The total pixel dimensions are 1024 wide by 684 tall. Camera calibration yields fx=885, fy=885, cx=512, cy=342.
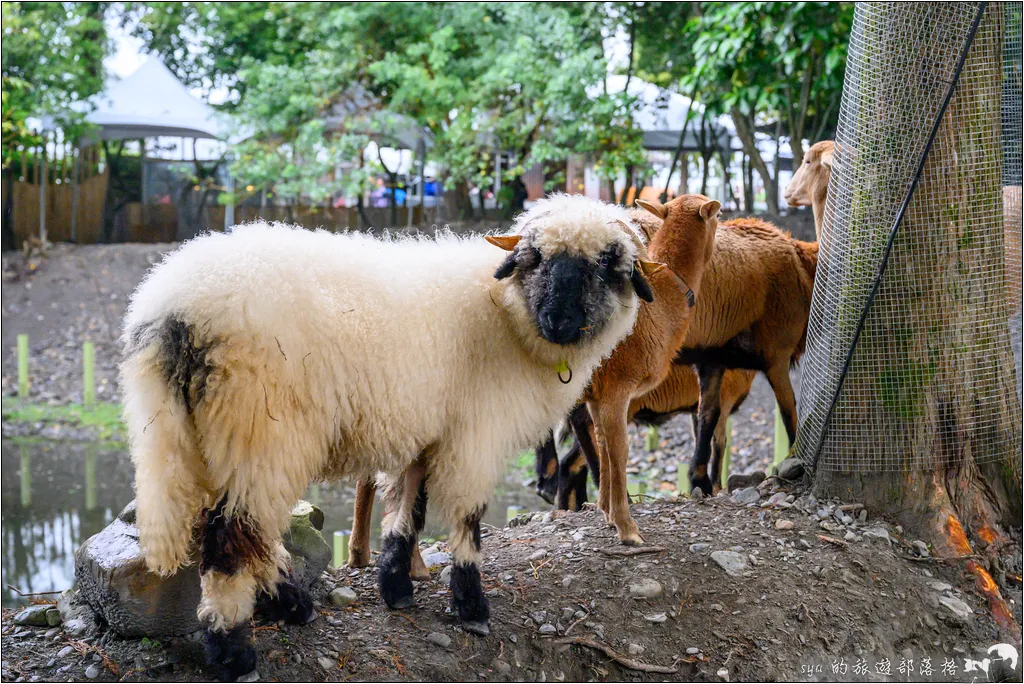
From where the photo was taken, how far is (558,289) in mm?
3758

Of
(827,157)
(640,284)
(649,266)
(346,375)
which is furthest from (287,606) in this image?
(827,157)

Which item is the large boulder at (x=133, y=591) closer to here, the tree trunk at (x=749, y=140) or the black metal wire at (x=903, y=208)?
the black metal wire at (x=903, y=208)

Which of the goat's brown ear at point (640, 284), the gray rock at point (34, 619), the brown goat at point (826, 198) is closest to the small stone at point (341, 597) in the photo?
the gray rock at point (34, 619)

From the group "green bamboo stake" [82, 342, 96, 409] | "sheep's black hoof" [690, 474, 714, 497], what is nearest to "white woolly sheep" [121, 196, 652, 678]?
"sheep's black hoof" [690, 474, 714, 497]

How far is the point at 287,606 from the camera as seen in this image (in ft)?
12.8

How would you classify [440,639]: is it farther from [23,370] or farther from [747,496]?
[23,370]

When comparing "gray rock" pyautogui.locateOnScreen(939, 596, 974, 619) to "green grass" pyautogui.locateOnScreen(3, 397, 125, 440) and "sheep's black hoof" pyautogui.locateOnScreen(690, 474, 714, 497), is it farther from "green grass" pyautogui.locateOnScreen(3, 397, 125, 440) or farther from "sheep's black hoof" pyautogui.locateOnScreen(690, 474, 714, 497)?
"green grass" pyautogui.locateOnScreen(3, 397, 125, 440)

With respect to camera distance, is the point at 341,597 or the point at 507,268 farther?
the point at 341,597

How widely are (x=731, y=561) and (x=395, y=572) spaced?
179 centimetres

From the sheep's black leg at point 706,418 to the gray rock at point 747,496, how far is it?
498 millimetres

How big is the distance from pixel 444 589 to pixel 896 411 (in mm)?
2807

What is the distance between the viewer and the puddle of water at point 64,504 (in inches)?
301

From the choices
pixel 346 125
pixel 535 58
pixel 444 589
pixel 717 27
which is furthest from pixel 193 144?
pixel 444 589

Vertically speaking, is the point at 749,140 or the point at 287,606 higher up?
the point at 749,140
